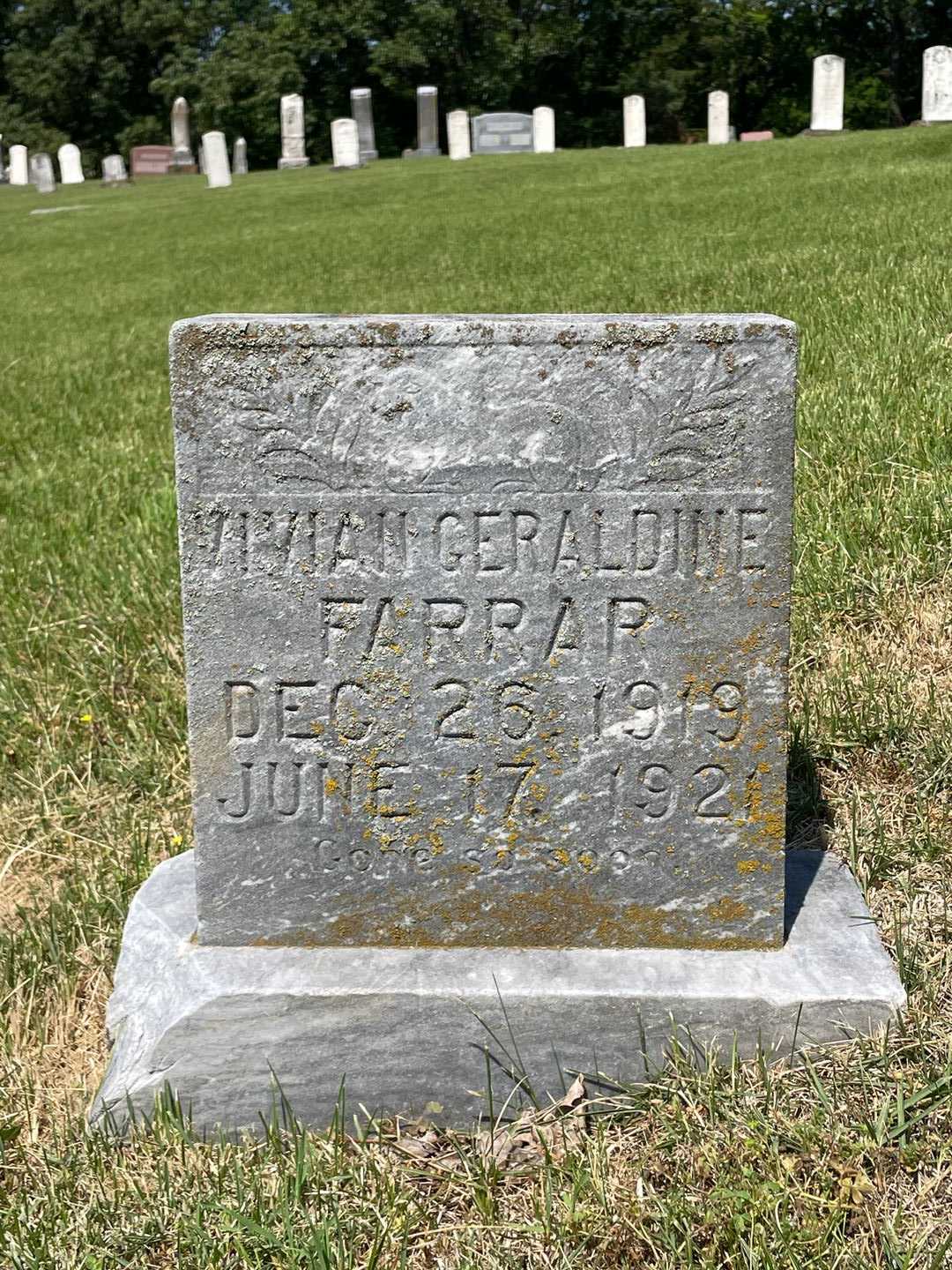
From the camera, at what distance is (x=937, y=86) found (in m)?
24.2

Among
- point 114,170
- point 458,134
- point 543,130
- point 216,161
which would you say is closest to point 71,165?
point 114,170

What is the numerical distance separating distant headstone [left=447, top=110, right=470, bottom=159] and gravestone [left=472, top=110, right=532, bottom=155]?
552 mm

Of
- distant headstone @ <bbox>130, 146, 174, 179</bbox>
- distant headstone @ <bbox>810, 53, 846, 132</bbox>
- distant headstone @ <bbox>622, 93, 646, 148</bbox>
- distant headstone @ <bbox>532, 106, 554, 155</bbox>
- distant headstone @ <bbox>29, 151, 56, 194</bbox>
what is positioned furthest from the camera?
distant headstone @ <bbox>130, 146, 174, 179</bbox>

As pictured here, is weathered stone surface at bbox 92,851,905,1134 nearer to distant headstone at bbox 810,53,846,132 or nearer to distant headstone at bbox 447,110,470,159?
distant headstone at bbox 810,53,846,132

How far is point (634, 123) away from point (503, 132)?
10.8ft

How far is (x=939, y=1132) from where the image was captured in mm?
2197

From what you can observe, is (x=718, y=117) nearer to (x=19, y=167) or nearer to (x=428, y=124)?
(x=428, y=124)

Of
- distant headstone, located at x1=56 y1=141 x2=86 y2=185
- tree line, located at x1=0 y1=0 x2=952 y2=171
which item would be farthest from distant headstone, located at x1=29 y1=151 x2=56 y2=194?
tree line, located at x1=0 y1=0 x2=952 y2=171

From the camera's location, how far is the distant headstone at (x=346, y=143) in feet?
99.1

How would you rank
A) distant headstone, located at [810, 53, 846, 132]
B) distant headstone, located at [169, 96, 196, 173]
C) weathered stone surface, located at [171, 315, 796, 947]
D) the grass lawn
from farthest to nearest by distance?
1. distant headstone, located at [169, 96, 196, 173]
2. distant headstone, located at [810, 53, 846, 132]
3. weathered stone surface, located at [171, 315, 796, 947]
4. the grass lawn

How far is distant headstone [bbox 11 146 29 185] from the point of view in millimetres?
38688

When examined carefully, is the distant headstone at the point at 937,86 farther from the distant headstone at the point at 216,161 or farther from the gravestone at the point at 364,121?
the distant headstone at the point at 216,161

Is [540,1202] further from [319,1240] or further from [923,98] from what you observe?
[923,98]

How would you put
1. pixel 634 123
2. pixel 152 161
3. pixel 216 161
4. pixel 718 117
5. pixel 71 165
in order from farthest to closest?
pixel 152 161 → pixel 71 165 → pixel 634 123 → pixel 718 117 → pixel 216 161
